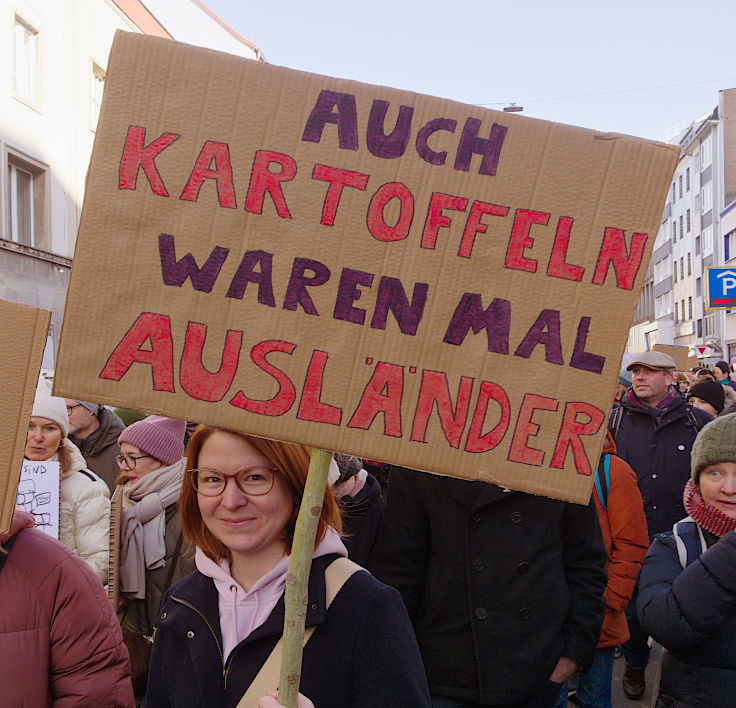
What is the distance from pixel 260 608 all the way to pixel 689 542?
1546mm

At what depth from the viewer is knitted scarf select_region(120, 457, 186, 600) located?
387 centimetres

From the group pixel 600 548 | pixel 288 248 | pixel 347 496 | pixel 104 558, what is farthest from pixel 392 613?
pixel 104 558

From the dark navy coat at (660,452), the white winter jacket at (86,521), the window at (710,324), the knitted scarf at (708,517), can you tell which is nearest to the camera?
the knitted scarf at (708,517)

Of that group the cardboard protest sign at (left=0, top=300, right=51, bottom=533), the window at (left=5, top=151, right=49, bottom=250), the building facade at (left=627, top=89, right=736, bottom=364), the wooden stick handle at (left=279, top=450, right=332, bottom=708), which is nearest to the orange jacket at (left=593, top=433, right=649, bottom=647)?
the wooden stick handle at (left=279, top=450, right=332, bottom=708)

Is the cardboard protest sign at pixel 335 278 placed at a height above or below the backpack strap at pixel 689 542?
above

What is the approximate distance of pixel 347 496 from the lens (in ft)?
12.5

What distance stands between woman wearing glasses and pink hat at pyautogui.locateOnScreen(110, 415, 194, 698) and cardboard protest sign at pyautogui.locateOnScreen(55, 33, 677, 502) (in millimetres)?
2280

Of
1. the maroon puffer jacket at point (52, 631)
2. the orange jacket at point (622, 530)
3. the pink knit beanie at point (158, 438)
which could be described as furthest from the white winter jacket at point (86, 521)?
the orange jacket at point (622, 530)

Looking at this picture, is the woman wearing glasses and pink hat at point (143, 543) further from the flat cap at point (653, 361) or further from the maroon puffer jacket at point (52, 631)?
the flat cap at point (653, 361)

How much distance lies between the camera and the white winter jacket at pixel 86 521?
3688mm

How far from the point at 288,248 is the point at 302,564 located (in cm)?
61

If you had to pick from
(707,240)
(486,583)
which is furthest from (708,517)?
(707,240)

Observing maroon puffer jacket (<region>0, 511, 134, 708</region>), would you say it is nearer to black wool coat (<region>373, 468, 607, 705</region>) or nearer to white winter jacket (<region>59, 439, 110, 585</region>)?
black wool coat (<region>373, 468, 607, 705</region>)

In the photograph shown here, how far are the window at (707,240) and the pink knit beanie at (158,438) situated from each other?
45.6 m
